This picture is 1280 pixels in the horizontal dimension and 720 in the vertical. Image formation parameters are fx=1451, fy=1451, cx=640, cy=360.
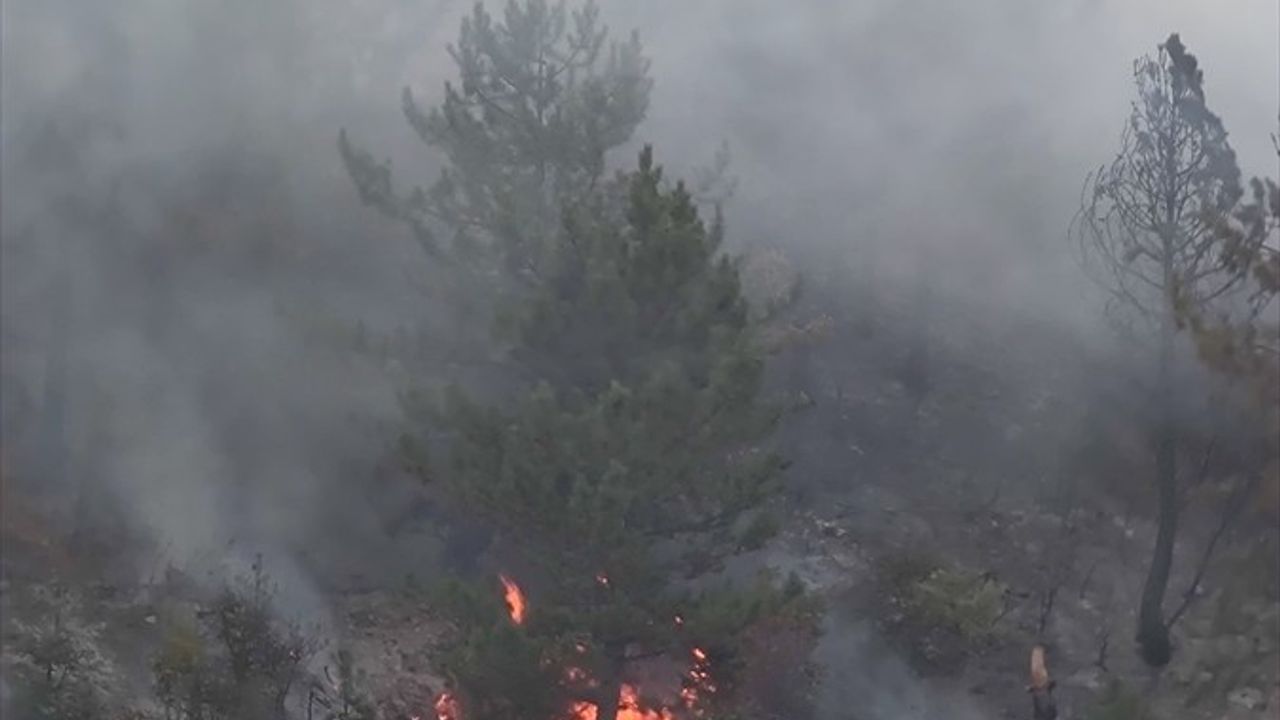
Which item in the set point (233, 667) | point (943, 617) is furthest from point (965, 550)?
point (233, 667)

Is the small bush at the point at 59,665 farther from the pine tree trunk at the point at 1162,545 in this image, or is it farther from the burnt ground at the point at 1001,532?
the pine tree trunk at the point at 1162,545

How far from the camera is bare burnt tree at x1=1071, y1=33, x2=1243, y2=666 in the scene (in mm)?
12195

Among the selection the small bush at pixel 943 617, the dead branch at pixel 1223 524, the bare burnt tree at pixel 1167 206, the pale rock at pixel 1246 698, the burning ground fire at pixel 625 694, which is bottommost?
the burning ground fire at pixel 625 694

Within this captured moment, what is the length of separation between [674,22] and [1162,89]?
11.1m

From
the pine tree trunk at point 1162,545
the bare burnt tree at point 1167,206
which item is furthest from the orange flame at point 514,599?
the pine tree trunk at point 1162,545

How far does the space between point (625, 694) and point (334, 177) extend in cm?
1022

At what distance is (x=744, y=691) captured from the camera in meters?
12.5

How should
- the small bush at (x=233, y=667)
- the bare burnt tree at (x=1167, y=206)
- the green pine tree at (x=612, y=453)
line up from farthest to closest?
the bare burnt tree at (x=1167, y=206) < the small bush at (x=233, y=667) < the green pine tree at (x=612, y=453)

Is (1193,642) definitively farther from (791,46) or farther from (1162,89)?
(791,46)

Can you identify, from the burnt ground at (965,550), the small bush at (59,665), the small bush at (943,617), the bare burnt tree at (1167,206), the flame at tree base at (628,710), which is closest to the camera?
the flame at tree base at (628,710)

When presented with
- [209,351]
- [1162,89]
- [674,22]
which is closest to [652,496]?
[1162,89]

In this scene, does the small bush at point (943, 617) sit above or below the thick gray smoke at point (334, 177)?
below

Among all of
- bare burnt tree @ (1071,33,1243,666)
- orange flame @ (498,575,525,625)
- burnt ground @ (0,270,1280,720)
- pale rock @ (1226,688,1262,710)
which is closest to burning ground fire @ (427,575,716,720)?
orange flame @ (498,575,525,625)

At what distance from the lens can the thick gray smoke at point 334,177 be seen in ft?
48.7
